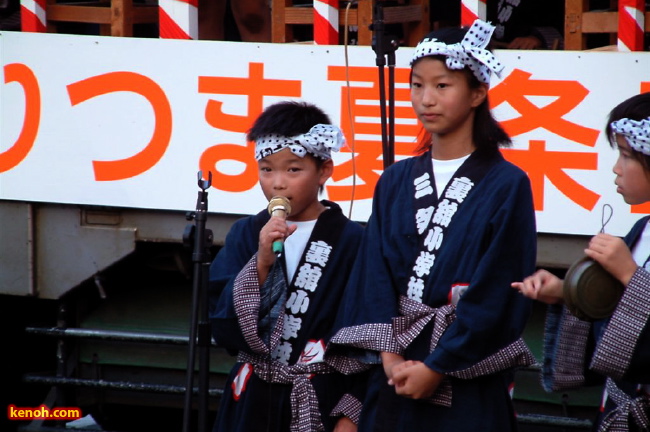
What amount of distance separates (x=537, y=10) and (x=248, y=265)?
9.98ft

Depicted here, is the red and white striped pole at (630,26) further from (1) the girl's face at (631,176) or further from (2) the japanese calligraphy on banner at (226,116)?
(1) the girl's face at (631,176)

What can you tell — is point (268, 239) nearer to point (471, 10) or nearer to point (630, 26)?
point (471, 10)

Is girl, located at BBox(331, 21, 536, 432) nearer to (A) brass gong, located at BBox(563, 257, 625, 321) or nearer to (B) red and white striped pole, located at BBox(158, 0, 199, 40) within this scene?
(A) brass gong, located at BBox(563, 257, 625, 321)

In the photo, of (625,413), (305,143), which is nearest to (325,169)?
(305,143)

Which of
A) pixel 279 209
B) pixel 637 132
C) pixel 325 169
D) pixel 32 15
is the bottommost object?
pixel 279 209

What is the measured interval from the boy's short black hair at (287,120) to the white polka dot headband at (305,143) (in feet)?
0.07

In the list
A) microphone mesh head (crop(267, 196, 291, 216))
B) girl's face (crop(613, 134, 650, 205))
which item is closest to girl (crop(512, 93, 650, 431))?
girl's face (crop(613, 134, 650, 205))

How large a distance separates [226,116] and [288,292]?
1.57 metres

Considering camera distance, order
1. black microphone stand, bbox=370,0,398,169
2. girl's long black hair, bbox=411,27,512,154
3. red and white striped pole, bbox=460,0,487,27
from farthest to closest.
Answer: red and white striped pole, bbox=460,0,487,27 < black microphone stand, bbox=370,0,398,169 < girl's long black hair, bbox=411,27,512,154

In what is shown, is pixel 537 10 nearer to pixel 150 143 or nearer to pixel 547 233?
pixel 547 233

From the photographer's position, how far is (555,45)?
4.89 metres

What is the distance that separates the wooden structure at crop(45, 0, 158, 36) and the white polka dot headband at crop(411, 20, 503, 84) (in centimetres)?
237

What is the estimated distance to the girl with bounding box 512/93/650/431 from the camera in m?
2.51

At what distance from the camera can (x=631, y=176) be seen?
8.91ft
